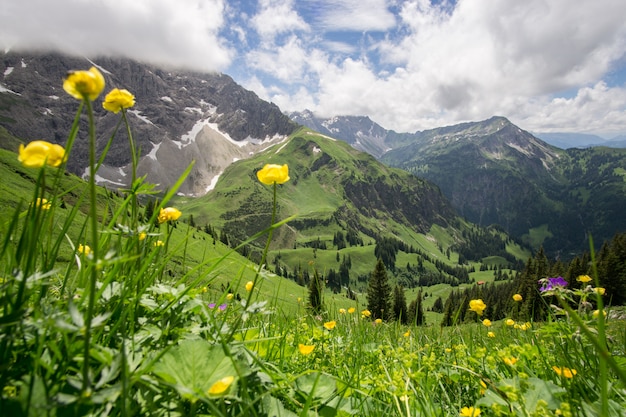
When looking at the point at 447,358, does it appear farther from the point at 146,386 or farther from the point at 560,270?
the point at 560,270

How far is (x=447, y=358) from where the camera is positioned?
13.3 feet

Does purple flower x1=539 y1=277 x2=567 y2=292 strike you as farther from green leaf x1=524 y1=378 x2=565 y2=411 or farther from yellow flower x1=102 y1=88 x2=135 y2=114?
yellow flower x1=102 y1=88 x2=135 y2=114

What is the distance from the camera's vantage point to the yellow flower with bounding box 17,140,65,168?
68.9 inches

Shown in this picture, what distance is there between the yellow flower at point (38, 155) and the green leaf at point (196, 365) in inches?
45.5

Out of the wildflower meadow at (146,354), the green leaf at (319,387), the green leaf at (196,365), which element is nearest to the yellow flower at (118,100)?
the wildflower meadow at (146,354)

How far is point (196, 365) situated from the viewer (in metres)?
1.73

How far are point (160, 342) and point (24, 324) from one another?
3.06 feet

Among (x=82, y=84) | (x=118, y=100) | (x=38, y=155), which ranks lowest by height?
(x=38, y=155)

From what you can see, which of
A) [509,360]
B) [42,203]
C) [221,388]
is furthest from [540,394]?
[42,203]

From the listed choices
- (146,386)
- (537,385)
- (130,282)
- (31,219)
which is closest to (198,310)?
(130,282)

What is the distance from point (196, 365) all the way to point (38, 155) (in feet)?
4.56

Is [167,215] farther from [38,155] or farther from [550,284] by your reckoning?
[550,284]

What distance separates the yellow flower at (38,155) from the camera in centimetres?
175

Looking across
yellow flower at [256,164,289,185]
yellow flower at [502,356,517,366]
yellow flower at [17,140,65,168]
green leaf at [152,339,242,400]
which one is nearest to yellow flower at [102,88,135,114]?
yellow flower at [17,140,65,168]
